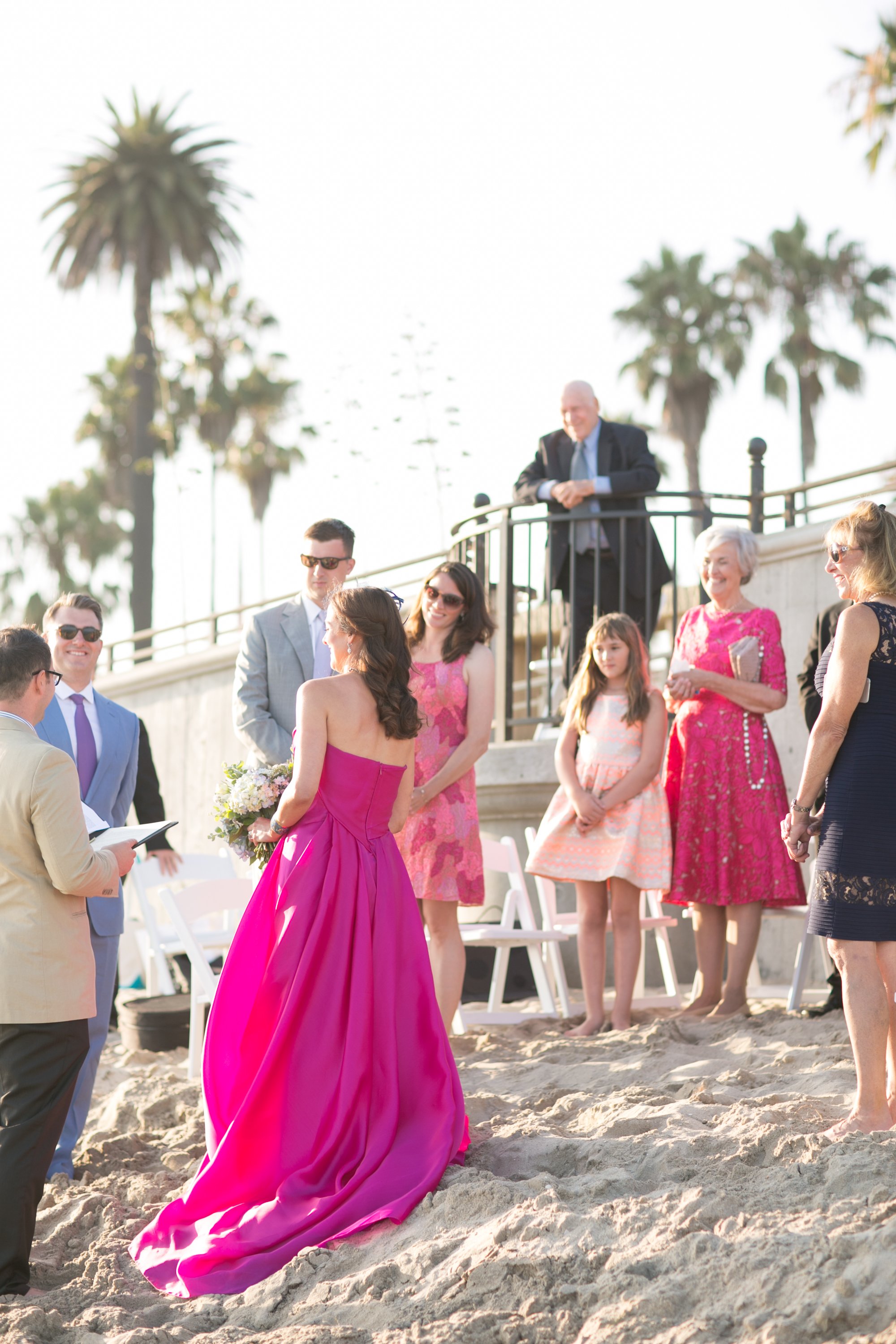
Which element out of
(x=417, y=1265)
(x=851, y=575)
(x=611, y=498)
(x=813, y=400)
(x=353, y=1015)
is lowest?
(x=417, y=1265)

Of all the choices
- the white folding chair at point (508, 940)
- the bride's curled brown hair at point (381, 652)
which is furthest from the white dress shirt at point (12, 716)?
the white folding chair at point (508, 940)

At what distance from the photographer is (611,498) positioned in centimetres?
837

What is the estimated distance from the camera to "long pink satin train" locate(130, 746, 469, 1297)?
3.82 meters

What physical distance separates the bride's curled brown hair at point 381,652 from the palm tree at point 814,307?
Result: 74.4 feet

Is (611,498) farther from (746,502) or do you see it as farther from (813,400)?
(813,400)

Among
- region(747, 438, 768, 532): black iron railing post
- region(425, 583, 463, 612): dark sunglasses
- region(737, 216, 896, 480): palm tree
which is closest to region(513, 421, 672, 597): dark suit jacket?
region(747, 438, 768, 532): black iron railing post

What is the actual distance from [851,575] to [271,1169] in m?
2.43

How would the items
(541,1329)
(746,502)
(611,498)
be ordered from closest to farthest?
(541,1329)
(611,498)
(746,502)

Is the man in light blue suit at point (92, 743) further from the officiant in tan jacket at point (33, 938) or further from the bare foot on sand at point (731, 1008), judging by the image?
the bare foot on sand at point (731, 1008)

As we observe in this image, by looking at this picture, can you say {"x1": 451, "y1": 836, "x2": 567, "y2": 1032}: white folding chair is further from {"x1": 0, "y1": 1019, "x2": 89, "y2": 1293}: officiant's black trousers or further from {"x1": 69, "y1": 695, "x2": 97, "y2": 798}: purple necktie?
{"x1": 0, "y1": 1019, "x2": 89, "y2": 1293}: officiant's black trousers

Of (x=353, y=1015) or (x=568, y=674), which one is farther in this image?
(x=568, y=674)

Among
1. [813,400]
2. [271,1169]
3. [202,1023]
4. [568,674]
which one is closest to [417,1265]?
[271,1169]

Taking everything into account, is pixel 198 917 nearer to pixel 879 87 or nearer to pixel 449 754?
pixel 449 754

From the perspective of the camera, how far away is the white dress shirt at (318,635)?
569cm
